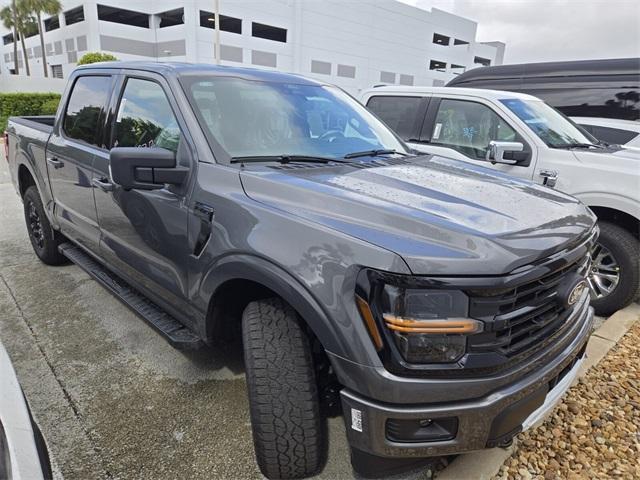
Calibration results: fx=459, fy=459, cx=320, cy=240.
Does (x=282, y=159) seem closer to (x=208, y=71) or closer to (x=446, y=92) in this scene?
(x=208, y=71)

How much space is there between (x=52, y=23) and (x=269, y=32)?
21.2m

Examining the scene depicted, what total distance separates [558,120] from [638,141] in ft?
6.51

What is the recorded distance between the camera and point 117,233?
2975 millimetres

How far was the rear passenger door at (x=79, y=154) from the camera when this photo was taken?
3244 mm

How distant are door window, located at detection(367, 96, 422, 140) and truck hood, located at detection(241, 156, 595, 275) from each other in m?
2.93

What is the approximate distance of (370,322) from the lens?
1.59m

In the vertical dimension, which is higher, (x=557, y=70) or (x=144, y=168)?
(x=557, y=70)

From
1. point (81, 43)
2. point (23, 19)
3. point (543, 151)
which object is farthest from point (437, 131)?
point (23, 19)

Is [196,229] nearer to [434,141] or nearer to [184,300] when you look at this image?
[184,300]

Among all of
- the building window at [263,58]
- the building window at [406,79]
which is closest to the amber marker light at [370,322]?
the building window at [263,58]

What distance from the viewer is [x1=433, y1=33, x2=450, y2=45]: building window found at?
2206 inches

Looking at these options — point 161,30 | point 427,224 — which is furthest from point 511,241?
point 161,30

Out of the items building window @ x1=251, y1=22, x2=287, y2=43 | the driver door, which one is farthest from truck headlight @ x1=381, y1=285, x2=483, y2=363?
building window @ x1=251, y1=22, x2=287, y2=43

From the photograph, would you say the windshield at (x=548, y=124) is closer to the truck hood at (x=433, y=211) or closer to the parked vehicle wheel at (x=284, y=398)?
the truck hood at (x=433, y=211)
